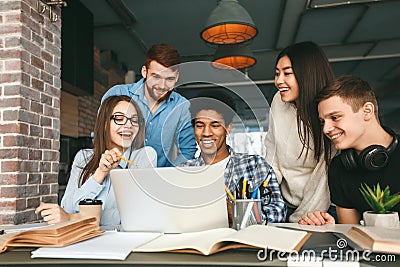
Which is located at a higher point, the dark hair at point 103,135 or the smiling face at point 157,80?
the smiling face at point 157,80

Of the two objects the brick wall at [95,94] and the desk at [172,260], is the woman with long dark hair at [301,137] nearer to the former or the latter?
the desk at [172,260]

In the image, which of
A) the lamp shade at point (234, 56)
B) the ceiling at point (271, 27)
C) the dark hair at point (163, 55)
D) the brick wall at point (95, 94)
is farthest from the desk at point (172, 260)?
the brick wall at point (95, 94)

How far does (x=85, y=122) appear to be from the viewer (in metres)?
5.04

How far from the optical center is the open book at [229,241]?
765mm

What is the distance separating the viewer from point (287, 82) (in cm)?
168

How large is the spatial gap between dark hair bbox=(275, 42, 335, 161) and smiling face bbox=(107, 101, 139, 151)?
0.75 meters

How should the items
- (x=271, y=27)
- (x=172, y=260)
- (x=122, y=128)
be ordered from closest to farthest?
(x=172, y=260) → (x=122, y=128) → (x=271, y=27)

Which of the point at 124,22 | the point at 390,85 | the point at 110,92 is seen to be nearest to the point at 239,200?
the point at 110,92

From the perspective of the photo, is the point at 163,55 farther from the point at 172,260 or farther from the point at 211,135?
the point at 172,260

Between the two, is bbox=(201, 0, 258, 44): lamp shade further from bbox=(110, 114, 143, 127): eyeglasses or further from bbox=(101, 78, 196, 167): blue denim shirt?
bbox=(110, 114, 143, 127): eyeglasses

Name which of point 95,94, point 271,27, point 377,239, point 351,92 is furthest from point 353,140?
point 95,94

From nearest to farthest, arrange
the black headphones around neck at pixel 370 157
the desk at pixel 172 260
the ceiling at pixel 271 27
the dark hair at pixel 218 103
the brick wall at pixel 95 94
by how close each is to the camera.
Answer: the desk at pixel 172 260 → the black headphones around neck at pixel 370 157 → the dark hair at pixel 218 103 → the ceiling at pixel 271 27 → the brick wall at pixel 95 94

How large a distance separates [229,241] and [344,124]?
0.81 metres

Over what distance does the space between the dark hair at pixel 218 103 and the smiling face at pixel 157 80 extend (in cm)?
41
